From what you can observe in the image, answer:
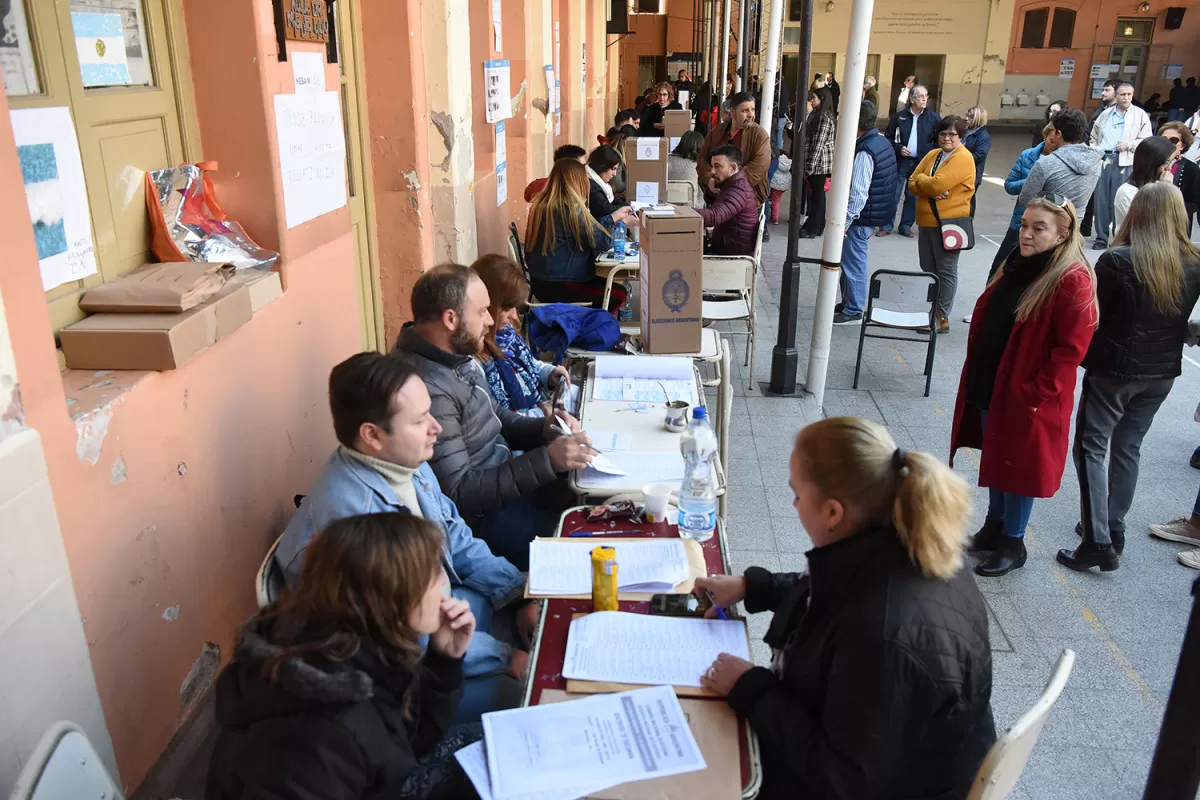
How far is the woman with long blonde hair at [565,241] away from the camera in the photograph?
5715 millimetres

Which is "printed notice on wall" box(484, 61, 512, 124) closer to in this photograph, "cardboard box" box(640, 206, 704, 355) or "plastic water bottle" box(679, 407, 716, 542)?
"cardboard box" box(640, 206, 704, 355)

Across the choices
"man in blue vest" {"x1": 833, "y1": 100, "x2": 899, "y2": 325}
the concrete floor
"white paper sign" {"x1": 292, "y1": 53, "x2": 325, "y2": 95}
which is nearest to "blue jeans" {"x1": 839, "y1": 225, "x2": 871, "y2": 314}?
"man in blue vest" {"x1": 833, "y1": 100, "x2": 899, "y2": 325}

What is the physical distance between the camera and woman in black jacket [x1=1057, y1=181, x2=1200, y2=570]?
3.49 metres

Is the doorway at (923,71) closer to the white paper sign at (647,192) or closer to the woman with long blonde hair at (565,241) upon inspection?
the white paper sign at (647,192)

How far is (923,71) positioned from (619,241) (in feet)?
77.5

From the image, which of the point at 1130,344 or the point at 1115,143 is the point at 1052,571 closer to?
the point at 1130,344

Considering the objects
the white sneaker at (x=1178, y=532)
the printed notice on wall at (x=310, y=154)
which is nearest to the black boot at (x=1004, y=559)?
the white sneaker at (x=1178, y=532)

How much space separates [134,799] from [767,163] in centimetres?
794

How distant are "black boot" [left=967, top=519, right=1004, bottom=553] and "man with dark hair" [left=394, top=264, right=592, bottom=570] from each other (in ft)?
6.49

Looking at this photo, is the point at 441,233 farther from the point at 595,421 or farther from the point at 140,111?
the point at 140,111

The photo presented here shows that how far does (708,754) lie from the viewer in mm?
1688

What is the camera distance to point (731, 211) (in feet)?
21.4

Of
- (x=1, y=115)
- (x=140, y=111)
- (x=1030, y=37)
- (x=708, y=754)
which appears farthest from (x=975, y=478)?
(x=1030, y=37)

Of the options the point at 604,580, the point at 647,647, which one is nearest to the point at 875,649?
the point at 647,647
